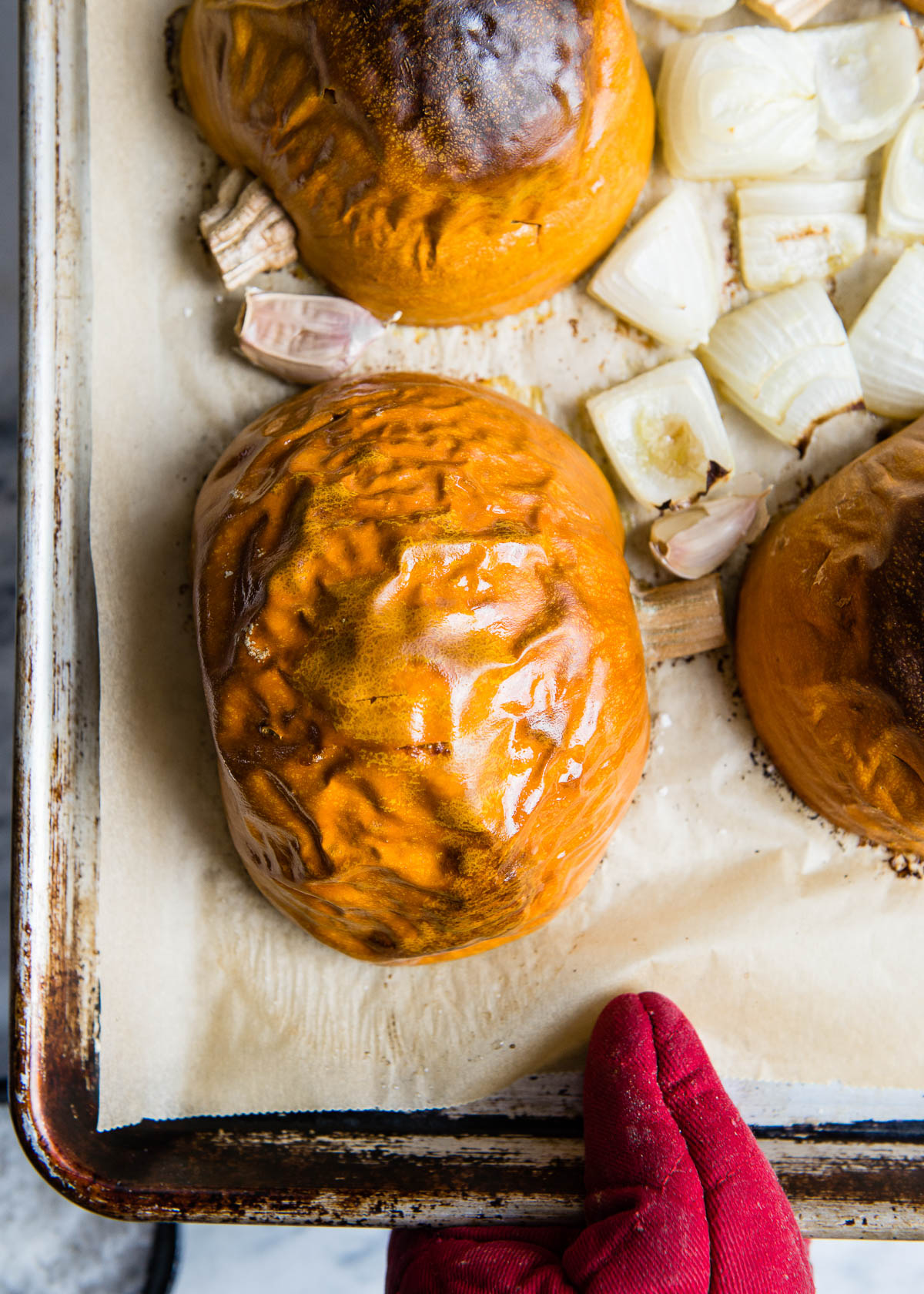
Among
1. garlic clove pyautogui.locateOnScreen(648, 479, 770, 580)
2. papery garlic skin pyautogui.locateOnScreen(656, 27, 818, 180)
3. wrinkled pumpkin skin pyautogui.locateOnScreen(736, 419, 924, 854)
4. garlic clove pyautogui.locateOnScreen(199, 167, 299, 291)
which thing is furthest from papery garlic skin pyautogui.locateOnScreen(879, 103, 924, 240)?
garlic clove pyautogui.locateOnScreen(199, 167, 299, 291)

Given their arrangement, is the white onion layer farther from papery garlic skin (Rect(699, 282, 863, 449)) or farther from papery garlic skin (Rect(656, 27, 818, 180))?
papery garlic skin (Rect(699, 282, 863, 449))

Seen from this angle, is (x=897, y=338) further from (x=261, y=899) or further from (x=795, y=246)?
(x=261, y=899)

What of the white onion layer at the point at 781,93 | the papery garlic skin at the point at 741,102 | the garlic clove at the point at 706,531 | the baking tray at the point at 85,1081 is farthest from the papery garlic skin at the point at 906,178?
the baking tray at the point at 85,1081

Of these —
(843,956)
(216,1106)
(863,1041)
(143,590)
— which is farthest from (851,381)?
(216,1106)

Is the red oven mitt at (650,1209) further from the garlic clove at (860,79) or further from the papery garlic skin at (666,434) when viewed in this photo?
the garlic clove at (860,79)

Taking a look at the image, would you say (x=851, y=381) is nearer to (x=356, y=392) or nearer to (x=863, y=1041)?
(x=356, y=392)

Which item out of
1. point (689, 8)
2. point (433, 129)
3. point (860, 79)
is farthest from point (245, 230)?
point (860, 79)
